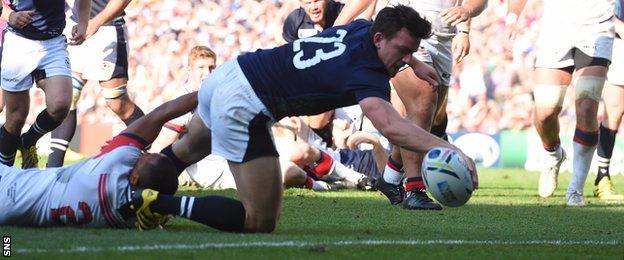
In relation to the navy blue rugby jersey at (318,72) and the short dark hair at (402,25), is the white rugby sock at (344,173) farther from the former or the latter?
the short dark hair at (402,25)

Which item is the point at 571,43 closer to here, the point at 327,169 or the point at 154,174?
the point at 327,169

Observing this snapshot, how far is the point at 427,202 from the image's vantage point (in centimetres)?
955

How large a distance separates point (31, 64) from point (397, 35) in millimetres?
4566

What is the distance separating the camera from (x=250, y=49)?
71.2ft

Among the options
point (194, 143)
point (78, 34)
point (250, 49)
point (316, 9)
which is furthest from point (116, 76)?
point (250, 49)

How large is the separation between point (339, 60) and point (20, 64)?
14.8 feet

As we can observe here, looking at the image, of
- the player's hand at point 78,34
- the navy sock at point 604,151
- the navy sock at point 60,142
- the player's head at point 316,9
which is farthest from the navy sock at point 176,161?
the navy sock at point 604,151

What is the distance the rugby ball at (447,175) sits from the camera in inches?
250

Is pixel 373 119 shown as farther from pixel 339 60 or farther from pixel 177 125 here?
pixel 177 125

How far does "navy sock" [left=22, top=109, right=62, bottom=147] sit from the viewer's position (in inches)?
427

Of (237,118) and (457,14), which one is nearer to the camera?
(237,118)

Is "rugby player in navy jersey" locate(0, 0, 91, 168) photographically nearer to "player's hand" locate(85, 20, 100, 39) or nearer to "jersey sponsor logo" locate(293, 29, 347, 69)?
"player's hand" locate(85, 20, 100, 39)

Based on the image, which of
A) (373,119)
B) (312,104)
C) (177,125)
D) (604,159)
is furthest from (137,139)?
(604,159)

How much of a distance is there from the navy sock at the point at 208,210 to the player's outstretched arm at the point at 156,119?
663 millimetres
